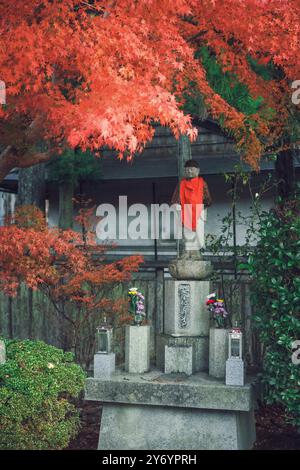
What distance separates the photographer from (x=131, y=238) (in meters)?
20.6

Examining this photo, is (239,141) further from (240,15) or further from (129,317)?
(129,317)

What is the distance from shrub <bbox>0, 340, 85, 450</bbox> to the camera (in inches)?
318

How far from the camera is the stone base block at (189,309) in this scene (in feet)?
31.3

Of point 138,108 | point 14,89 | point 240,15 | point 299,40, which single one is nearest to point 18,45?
point 14,89

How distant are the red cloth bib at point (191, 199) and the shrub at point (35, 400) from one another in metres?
2.75

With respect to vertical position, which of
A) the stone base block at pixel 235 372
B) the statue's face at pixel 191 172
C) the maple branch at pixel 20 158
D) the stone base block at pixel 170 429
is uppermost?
the maple branch at pixel 20 158

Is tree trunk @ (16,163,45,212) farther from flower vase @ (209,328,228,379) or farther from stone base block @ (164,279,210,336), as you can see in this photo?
flower vase @ (209,328,228,379)

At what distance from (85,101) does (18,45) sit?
44.6 inches

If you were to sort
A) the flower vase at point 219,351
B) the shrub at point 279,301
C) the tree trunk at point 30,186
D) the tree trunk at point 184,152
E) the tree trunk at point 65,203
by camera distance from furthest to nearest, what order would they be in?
the tree trunk at point 65,203 → the tree trunk at point 30,186 → the tree trunk at point 184,152 → the flower vase at point 219,351 → the shrub at point 279,301

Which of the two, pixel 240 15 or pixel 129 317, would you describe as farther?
pixel 129 317

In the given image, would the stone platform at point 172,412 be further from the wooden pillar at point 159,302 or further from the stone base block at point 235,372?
the wooden pillar at point 159,302

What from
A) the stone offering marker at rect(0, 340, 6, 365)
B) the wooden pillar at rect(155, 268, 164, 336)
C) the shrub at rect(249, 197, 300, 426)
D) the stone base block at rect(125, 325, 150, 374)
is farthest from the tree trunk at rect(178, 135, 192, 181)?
the stone offering marker at rect(0, 340, 6, 365)

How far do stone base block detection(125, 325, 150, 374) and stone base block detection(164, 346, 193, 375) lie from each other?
13.0 inches

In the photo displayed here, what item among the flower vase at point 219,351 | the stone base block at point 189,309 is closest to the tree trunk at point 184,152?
the stone base block at point 189,309
